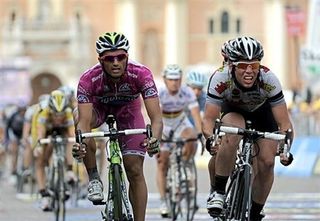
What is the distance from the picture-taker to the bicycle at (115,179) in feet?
34.5

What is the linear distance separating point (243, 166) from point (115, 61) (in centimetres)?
A: 148

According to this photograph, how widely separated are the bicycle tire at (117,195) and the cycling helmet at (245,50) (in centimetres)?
143

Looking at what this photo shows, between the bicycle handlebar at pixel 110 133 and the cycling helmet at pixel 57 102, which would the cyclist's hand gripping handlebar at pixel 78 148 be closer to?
the bicycle handlebar at pixel 110 133

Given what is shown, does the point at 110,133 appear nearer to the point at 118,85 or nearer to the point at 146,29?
the point at 118,85

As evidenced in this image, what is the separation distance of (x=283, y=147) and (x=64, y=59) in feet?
207

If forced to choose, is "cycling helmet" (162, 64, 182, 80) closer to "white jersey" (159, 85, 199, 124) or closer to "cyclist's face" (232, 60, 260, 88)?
"white jersey" (159, 85, 199, 124)

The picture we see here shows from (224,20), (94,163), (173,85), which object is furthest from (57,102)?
(224,20)

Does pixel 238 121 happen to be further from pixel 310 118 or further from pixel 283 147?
pixel 310 118

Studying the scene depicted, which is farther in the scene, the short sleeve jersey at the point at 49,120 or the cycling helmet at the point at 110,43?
the short sleeve jersey at the point at 49,120

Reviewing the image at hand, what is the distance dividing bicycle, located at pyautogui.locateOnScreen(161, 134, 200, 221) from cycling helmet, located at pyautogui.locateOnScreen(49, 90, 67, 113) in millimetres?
1501

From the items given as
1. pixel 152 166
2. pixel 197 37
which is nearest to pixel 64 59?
pixel 197 37

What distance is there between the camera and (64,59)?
7319cm

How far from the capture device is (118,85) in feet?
36.0

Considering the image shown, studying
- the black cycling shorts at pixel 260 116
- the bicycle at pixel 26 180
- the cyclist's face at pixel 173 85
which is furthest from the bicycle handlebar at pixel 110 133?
the bicycle at pixel 26 180
